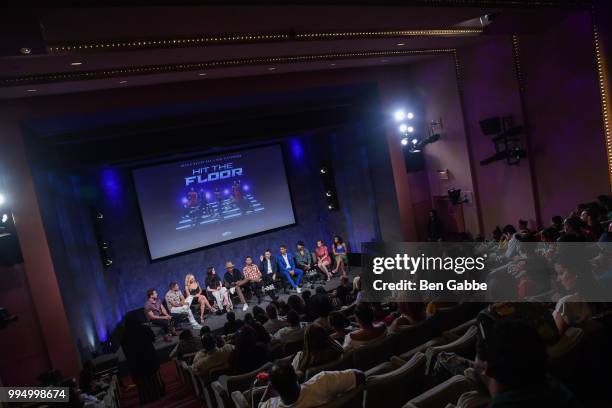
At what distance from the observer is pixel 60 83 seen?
5.75 meters

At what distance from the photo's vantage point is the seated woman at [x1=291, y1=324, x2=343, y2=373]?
10.7 ft

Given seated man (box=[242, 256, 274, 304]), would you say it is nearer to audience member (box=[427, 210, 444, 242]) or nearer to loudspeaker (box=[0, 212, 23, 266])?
audience member (box=[427, 210, 444, 242])

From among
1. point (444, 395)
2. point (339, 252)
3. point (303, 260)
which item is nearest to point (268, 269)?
point (303, 260)

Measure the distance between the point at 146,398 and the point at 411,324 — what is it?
12.2 feet

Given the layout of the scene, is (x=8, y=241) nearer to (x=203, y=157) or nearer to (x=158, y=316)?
(x=158, y=316)

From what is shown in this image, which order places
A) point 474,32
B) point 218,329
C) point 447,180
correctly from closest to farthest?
point 474,32 < point 218,329 < point 447,180

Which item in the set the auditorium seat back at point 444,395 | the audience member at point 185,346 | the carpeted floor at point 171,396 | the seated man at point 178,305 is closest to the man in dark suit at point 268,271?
the seated man at point 178,305

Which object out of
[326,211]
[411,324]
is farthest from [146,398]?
[326,211]

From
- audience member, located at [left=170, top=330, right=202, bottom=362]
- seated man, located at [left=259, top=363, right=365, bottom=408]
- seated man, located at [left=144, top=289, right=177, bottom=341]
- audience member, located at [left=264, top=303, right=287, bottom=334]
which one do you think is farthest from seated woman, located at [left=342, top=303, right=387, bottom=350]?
seated man, located at [left=144, top=289, right=177, bottom=341]

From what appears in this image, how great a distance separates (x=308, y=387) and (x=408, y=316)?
1.51m

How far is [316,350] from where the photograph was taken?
327 cm

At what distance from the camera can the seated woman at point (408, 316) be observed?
372 cm

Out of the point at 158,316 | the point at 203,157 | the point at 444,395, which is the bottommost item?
the point at 158,316

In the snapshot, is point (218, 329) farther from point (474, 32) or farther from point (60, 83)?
point (474, 32)
